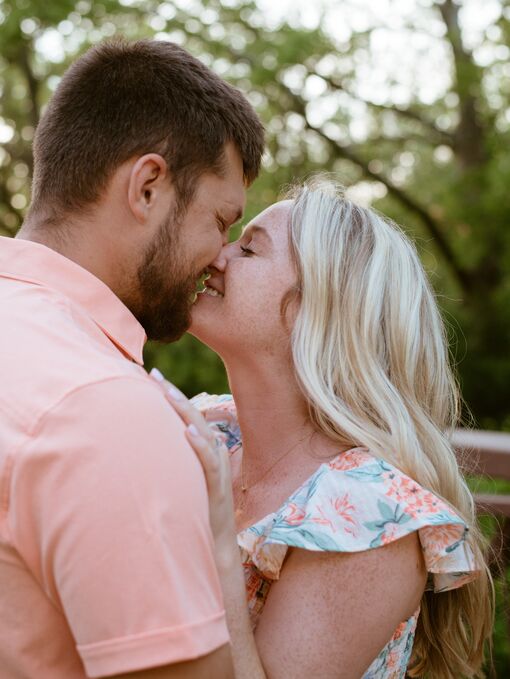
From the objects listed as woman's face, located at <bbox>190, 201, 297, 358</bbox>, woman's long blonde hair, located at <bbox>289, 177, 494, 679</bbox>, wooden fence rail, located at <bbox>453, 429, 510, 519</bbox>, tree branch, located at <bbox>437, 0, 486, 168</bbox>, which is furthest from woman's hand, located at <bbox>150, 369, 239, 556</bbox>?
tree branch, located at <bbox>437, 0, 486, 168</bbox>

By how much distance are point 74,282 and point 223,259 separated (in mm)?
830

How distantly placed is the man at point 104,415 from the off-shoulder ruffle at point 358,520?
63cm

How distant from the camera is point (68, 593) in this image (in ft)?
4.32

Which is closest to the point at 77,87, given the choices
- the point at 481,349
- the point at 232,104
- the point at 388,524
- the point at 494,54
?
the point at 232,104

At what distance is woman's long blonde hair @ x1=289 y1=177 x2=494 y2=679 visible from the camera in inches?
94.0

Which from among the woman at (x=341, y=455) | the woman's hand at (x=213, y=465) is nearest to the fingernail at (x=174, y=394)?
the woman's hand at (x=213, y=465)

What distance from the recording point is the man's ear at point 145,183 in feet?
6.25

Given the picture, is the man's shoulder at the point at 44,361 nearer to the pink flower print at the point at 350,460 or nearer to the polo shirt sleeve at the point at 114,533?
the polo shirt sleeve at the point at 114,533

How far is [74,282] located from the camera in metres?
1.78

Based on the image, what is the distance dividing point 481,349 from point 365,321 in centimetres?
1320

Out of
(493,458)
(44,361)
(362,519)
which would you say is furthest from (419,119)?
(44,361)

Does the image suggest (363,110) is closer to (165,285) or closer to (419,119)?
(419,119)

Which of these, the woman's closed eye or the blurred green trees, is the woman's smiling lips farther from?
the blurred green trees

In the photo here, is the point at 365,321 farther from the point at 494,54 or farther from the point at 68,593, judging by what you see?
the point at 494,54
